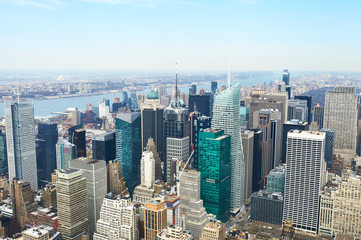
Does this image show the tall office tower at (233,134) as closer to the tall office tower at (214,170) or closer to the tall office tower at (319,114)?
the tall office tower at (214,170)

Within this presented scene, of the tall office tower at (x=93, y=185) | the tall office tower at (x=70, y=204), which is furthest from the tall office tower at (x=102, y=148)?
the tall office tower at (x=70, y=204)

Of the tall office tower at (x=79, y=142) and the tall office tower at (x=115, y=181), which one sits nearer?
the tall office tower at (x=115, y=181)

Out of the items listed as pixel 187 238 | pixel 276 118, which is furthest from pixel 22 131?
pixel 276 118

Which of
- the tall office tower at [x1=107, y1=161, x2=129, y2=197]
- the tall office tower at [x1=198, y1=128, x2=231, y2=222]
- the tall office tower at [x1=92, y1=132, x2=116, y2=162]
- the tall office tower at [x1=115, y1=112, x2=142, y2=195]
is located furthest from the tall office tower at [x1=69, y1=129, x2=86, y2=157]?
the tall office tower at [x1=198, y1=128, x2=231, y2=222]

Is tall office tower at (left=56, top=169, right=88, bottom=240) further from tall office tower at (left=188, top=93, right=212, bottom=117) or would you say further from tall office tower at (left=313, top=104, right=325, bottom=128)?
tall office tower at (left=313, top=104, right=325, bottom=128)

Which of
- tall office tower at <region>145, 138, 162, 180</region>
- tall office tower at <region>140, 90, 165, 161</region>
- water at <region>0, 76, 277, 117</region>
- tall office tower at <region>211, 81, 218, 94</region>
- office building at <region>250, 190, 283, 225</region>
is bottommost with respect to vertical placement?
office building at <region>250, 190, 283, 225</region>

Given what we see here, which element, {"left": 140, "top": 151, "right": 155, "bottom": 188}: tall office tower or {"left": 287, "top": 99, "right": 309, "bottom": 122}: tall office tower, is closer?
{"left": 140, "top": 151, "right": 155, "bottom": 188}: tall office tower

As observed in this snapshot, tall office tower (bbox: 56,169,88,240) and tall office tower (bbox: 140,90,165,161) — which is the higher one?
tall office tower (bbox: 140,90,165,161)
